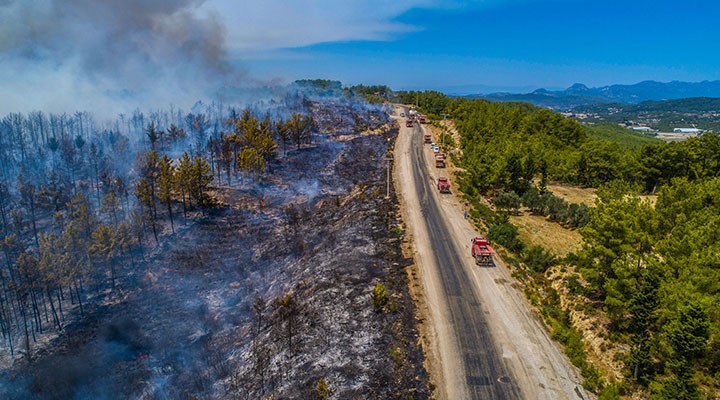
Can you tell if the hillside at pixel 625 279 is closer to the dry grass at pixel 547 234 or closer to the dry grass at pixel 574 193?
the dry grass at pixel 547 234

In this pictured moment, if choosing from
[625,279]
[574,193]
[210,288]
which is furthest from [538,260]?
[574,193]

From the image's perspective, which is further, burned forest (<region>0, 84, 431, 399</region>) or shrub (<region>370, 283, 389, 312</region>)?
shrub (<region>370, 283, 389, 312</region>)

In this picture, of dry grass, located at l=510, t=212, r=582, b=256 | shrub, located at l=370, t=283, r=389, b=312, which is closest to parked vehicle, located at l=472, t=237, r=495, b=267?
dry grass, located at l=510, t=212, r=582, b=256

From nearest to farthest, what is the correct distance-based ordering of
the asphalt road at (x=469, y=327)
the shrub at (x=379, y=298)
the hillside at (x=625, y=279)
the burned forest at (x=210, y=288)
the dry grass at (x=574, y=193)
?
the hillside at (x=625, y=279) < the asphalt road at (x=469, y=327) < the burned forest at (x=210, y=288) < the shrub at (x=379, y=298) < the dry grass at (x=574, y=193)

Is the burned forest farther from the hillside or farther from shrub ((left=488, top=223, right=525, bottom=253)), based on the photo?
the hillside

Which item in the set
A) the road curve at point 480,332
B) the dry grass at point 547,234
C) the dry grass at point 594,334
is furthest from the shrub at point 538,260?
the dry grass at point 547,234
